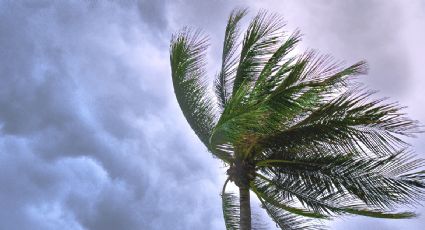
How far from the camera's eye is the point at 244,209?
12.5 meters

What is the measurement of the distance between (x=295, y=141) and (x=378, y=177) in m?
1.97

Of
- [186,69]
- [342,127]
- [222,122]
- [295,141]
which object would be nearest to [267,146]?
[295,141]

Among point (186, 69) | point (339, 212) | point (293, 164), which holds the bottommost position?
point (339, 212)

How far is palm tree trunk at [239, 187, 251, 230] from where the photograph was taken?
12.3m

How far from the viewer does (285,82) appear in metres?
10.4

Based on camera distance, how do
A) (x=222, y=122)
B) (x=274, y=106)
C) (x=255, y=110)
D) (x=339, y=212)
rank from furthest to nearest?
(x=339, y=212) < (x=274, y=106) < (x=222, y=122) < (x=255, y=110)

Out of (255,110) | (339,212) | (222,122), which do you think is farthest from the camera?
(339,212)

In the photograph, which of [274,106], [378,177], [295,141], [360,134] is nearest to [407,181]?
[378,177]

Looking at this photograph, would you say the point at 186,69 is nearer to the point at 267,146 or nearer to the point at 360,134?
the point at 267,146

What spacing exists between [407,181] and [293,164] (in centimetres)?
253

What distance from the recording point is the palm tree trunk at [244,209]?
12.3 metres

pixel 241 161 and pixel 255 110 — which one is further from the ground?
pixel 241 161

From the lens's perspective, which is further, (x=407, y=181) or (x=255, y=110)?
(x=407, y=181)

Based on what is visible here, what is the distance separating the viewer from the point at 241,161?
12.6 metres
